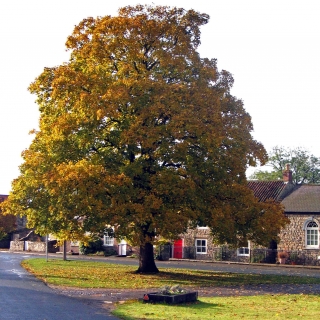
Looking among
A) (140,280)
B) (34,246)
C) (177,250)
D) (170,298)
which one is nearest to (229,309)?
(170,298)

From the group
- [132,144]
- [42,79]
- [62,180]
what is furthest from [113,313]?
[42,79]

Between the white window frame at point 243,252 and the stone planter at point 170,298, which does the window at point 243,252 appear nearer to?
the white window frame at point 243,252

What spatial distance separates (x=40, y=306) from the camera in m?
18.4

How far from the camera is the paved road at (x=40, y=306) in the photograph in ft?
53.4

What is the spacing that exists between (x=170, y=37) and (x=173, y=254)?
28.1m

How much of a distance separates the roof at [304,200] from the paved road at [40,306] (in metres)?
29.4

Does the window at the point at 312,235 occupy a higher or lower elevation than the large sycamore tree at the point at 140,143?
lower

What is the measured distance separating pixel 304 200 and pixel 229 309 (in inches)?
1363

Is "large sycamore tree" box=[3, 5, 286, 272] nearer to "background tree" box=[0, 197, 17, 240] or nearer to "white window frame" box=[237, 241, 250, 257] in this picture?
"white window frame" box=[237, 241, 250, 257]

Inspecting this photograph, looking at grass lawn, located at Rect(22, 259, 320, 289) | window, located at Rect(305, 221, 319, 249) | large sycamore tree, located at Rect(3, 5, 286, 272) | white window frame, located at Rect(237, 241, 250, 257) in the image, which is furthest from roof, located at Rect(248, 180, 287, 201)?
large sycamore tree, located at Rect(3, 5, 286, 272)

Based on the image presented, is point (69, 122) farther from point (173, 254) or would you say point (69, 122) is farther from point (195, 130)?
point (173, 254)

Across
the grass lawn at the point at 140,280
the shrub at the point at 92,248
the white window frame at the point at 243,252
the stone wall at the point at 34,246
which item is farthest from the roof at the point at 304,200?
the stone wall at the point at 34,246

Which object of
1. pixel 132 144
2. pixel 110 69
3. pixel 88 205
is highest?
pixel 110 69

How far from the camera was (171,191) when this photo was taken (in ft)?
93.9
